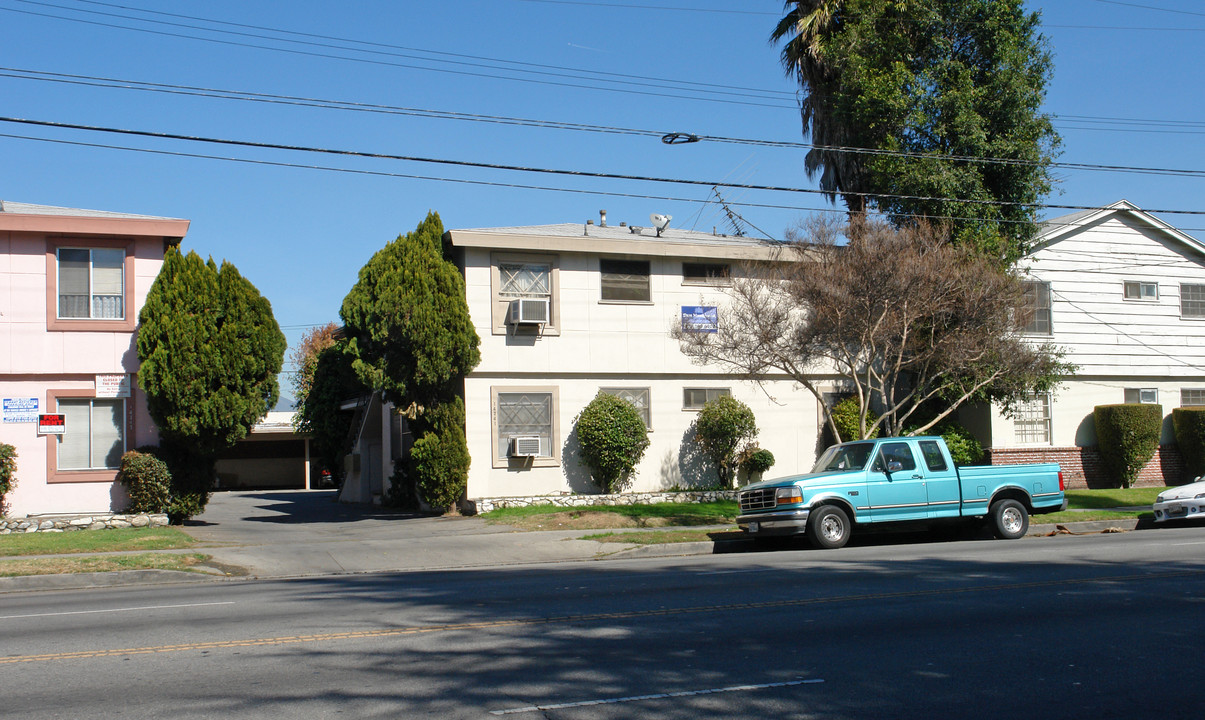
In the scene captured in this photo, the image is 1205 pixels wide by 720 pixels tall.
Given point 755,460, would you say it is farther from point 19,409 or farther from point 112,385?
point 19,409

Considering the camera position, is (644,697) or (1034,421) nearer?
(644,697)

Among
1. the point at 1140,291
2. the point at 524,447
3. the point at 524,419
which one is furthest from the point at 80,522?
the point at 1140,291

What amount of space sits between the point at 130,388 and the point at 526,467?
27.8 feet

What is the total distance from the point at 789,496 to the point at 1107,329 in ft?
54.4

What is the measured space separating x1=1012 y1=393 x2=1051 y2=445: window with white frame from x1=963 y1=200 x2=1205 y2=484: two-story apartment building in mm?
Result: 27

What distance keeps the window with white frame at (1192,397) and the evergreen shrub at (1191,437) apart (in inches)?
41.1

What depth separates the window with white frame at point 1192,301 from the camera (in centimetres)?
2933

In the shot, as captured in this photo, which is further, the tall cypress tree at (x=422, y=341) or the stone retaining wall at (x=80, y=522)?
the tall cypress tree at (x=422, y=341)

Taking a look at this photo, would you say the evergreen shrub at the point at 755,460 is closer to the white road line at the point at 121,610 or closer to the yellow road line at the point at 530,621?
the yellow road line at the point at 530,621

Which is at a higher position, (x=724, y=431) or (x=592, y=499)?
(x=724, y=431)

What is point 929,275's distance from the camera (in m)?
19.1

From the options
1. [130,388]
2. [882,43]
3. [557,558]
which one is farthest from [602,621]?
[882,43]

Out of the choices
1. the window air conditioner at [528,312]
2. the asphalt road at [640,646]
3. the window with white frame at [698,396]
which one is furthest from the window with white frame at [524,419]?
the asphalt road at [640,646]

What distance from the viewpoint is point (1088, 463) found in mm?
27438
